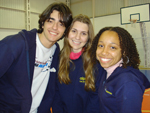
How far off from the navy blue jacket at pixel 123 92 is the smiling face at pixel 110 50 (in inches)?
4.5

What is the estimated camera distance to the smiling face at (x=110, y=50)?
132 centimetres

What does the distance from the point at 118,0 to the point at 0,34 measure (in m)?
8.33

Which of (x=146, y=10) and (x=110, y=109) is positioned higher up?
(x=146, y=10)

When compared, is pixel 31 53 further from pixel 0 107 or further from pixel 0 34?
pixel 0 34

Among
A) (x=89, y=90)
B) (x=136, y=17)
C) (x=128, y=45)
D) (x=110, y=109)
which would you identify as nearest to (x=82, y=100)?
(x=89, y=90)

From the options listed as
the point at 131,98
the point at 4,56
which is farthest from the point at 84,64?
the point at 4,56

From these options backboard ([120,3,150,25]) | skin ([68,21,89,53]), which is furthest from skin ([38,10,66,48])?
backboard ([120,3,150,25])

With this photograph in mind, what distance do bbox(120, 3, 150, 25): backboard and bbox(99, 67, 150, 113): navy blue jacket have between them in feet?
24.0

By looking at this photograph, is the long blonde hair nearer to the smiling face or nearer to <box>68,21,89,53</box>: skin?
<box>68,21,89,53</box>: skin

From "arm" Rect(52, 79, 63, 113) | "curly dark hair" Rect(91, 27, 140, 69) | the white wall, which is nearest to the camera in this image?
"curly dark hair" Rect(91, 27, 140, 69)

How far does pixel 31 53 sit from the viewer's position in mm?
1499

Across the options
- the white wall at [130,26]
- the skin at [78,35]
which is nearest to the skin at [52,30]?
the skin at [78,35]

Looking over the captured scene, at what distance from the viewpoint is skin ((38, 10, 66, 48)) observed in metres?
1.68

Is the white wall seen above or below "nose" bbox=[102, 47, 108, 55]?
above
